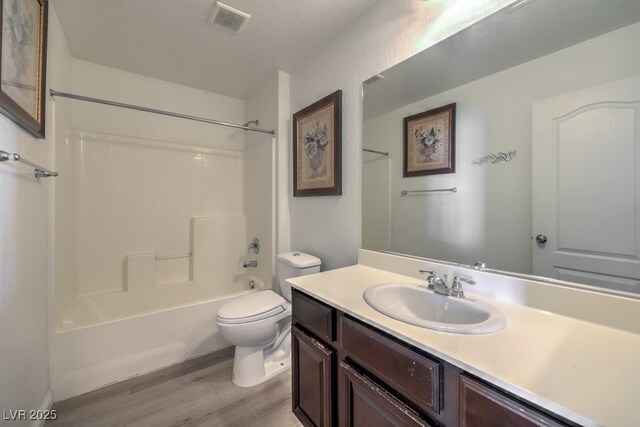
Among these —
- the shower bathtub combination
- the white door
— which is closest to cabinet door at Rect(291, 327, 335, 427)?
the white door

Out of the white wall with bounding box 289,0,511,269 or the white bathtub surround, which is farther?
the white bathtub surround

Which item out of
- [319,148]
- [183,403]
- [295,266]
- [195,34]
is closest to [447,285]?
[295,266]

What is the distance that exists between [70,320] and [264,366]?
1.32 metres

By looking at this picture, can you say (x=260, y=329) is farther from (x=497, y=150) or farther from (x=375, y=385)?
(x=497, y=150)

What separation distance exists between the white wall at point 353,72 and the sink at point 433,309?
1.69 ft

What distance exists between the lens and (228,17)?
155 cm

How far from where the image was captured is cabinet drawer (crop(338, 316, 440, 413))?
66cm

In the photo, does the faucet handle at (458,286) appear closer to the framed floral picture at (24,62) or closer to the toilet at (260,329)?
the toilet at (260,329)

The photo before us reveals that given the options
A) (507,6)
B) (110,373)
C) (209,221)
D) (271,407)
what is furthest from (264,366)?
(507,6)

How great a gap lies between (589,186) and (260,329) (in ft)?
5.41

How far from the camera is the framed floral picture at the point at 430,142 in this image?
1189 mm

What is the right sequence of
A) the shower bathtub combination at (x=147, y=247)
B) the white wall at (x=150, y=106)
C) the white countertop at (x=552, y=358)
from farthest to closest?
1. the white wall at (x=150, y=106)
2. the shower bathtub combination at (x=147, y=247)
3. the white countertop at (x=552, y=358)

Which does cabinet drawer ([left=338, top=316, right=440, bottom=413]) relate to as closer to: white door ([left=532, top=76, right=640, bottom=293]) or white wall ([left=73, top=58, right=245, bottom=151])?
white door ([left=532, top=76, right=640, bottom=293])

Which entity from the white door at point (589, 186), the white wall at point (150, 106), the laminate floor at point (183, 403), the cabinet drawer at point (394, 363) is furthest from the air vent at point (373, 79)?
the laminate floor at point (183, 403)
